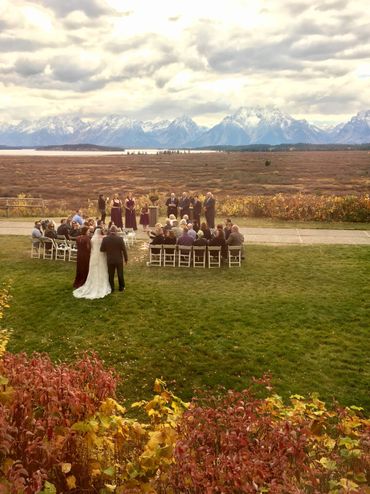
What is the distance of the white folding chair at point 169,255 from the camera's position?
18284 millimetres

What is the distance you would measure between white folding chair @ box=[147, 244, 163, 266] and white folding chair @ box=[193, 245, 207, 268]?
1268mm

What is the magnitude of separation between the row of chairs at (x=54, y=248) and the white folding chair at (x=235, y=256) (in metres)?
5.84

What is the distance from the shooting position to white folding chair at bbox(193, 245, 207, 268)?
1809 centimetres

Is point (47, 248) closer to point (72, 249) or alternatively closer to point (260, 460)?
point (72, 249)

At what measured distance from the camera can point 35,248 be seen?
19.8m

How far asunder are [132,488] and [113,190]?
77.2 meters

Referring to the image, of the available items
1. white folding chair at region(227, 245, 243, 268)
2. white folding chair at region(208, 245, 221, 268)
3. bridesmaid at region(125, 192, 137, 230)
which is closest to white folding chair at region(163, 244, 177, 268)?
white folding chair at region(208, 245, 221, 268)

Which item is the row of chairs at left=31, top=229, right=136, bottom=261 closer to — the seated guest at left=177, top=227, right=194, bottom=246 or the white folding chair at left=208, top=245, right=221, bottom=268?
the seated guest at left=177, top=227, right=194, bottom=246

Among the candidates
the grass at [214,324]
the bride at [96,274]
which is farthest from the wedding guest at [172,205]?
the bride at [96,274]

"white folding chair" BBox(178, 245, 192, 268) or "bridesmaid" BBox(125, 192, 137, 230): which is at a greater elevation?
"bridesmaid" BBox(125, 192, 137, 230)

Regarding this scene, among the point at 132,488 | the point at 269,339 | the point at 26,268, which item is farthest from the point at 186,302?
the point at 132,488

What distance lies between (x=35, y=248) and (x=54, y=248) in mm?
905

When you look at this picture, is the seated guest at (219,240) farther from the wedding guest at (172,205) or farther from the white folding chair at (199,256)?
the wedding guest at (172,205)

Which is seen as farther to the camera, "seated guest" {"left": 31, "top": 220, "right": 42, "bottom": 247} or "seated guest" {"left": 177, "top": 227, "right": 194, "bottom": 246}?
"seated guest" {"left": 31, "top": 220, "right": 42, "bottom": 247}
